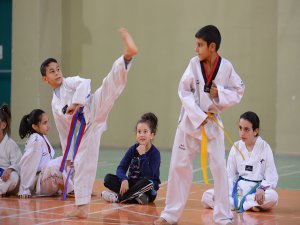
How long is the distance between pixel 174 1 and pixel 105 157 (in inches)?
140

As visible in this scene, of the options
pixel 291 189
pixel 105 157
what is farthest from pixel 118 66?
pixel 105 157

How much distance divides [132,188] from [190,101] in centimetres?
163

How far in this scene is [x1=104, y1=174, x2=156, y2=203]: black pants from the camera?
5.95m

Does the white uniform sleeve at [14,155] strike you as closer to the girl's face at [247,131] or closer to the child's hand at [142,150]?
the child's hand at [142,150]

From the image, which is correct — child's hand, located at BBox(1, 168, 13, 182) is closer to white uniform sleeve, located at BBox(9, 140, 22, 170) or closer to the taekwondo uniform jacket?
white uniform sleeve, located at BBox(9, 140, 22, 170)

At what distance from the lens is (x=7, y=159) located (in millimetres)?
6574

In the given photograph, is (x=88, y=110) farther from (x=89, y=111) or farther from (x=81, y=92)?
(x=81, y=92)

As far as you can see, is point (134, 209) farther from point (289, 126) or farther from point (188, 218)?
point (289, 126)

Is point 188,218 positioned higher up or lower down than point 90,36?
lower down

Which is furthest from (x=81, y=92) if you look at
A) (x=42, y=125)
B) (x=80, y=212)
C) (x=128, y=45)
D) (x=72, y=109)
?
(x=42, y=125)

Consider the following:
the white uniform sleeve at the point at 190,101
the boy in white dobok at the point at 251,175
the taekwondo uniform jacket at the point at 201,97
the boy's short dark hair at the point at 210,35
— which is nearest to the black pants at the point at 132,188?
the boy in white dobok at the point at 251,175

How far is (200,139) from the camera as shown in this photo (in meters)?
4.72

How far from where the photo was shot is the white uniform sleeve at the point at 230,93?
466 cm

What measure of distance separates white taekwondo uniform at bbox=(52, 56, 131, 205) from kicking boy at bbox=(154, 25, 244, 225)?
586 millimetres
